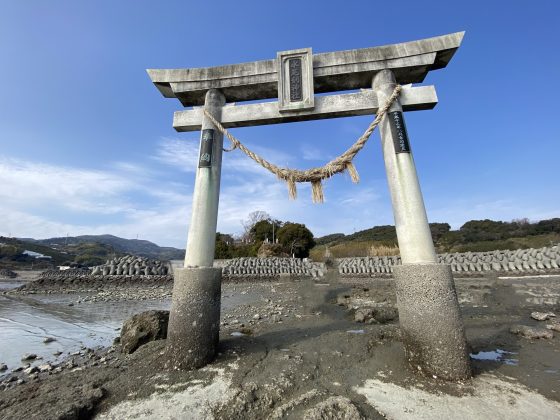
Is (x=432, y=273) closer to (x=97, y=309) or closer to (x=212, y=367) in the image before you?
(x=212, y=367)

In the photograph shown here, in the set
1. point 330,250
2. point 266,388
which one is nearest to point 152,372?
point 266,388

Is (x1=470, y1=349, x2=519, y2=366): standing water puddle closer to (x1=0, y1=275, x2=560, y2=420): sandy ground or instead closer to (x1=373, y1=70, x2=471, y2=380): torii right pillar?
(x1=0, y1=275, x2=560, y2=420): sandy ground

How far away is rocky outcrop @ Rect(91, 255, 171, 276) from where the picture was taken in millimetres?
23281

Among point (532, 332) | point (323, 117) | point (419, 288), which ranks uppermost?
point (323, 117)

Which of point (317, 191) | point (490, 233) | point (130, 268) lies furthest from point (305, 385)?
point (490, 233)

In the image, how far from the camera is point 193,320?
409 cm

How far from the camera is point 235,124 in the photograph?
5.36 m

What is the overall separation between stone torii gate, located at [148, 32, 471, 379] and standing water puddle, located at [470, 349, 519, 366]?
140cm

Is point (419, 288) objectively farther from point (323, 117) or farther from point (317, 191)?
point (323, 117)

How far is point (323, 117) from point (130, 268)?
24561 millimetres

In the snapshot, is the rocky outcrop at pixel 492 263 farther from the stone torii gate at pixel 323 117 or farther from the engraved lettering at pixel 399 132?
the engraved lettering at pixel 399 132

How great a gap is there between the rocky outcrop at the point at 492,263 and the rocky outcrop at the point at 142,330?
972 cm

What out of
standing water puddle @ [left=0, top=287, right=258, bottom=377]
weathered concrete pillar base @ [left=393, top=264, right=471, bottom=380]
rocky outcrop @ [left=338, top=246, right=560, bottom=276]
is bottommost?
standing water puddle @ [left=0, top=287, right=258, bottom=377]

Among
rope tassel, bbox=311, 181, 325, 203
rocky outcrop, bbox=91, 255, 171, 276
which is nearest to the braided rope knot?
rope tassel, bbox=311, 181, 325, 203
